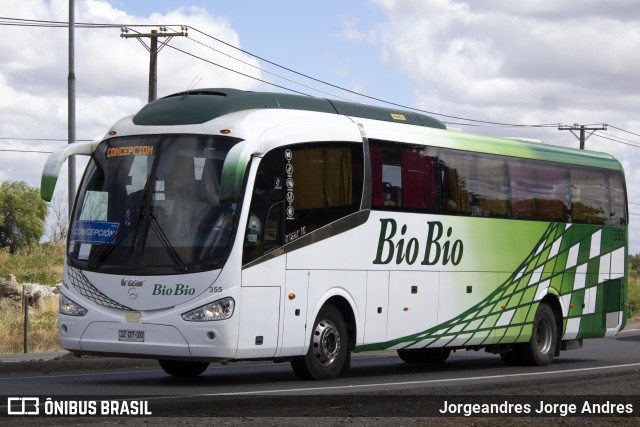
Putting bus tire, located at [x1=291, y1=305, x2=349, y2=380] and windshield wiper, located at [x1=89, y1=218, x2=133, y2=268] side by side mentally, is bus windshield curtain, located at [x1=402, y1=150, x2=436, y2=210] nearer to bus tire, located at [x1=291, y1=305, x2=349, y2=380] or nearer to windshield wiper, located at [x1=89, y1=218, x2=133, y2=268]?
bus tire, located at [x1=291, y1=305, x2=349, y2=380]

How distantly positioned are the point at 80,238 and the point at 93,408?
13.6 feet

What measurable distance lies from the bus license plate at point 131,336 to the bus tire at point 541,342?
854 centimetres

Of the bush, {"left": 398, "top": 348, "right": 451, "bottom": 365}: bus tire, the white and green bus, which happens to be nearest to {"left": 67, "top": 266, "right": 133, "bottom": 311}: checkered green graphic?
the white and green bus

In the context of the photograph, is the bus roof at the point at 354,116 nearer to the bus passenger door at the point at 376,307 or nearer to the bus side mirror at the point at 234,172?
the bus side mirror at the point at 234,172

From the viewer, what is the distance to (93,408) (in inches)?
471

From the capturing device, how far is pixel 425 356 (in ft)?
70.2

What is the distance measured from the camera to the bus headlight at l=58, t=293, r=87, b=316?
1545 centimetres

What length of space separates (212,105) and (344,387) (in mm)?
3947

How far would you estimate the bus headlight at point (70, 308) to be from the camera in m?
15.5

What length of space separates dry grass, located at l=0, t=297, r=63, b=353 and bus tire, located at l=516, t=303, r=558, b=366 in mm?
9498

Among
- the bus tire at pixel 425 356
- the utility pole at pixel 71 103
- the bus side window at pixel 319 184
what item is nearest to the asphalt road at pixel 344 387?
the bus tire at pixel 425 356

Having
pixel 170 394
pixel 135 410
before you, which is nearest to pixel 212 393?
pixel 170 394

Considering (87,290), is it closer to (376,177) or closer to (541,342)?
(376,177)

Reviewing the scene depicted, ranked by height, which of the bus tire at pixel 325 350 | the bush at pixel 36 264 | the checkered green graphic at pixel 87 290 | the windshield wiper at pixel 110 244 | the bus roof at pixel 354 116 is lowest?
the bush at pixel 36 264
